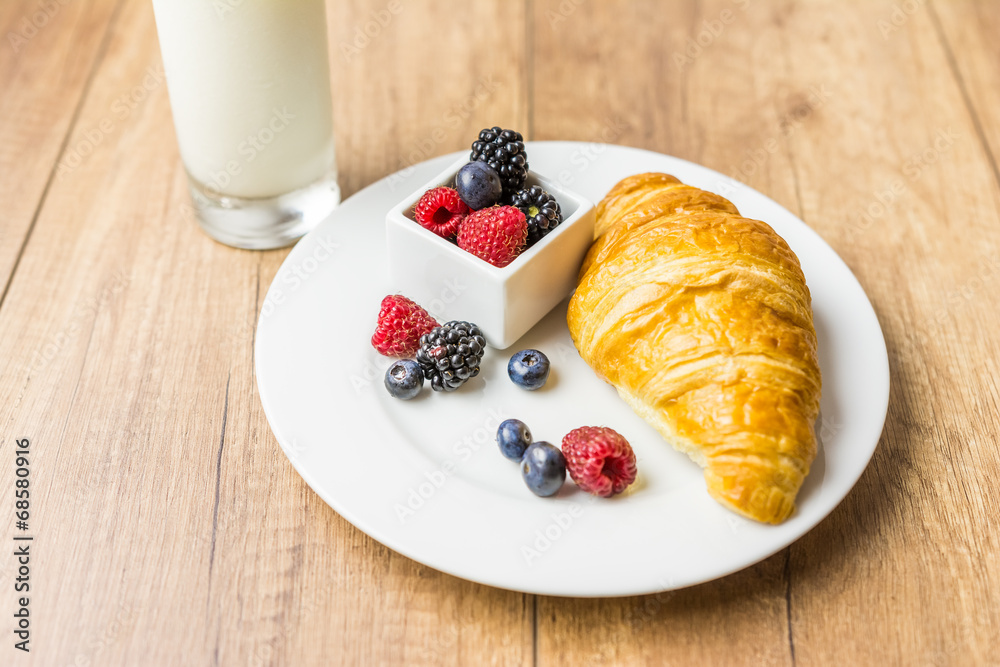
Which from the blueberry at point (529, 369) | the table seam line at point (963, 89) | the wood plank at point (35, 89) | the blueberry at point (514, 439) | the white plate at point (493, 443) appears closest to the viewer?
the white plate at point (493, 443)

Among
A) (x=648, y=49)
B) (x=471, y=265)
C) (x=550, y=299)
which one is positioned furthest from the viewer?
A: (x=648, y=49)

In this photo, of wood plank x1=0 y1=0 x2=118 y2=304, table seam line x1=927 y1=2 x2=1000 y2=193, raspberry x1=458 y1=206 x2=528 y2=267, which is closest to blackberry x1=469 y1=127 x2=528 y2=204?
raspberry x1=458 y1=206 x2=528 y2=267

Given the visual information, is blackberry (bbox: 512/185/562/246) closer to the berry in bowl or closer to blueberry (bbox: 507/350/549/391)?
the berry in bowl

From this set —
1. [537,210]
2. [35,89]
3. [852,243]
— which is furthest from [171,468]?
[852,243]

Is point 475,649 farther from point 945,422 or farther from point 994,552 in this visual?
point 945,422

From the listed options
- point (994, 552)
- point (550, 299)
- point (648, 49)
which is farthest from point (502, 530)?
point (648, 49)

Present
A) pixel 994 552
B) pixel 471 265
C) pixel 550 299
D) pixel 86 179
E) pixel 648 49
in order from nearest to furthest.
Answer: pixel 994 552
pixel 471 265
pixel 550 299
pixel 86 179
pixel 648 49

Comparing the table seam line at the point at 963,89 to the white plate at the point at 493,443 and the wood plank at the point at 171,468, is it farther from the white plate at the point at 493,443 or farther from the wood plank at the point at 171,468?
the wood plank at the point at 171,468

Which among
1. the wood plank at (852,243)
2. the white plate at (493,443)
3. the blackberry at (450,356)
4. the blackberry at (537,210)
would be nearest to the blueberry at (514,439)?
the white plate at (493,443)
